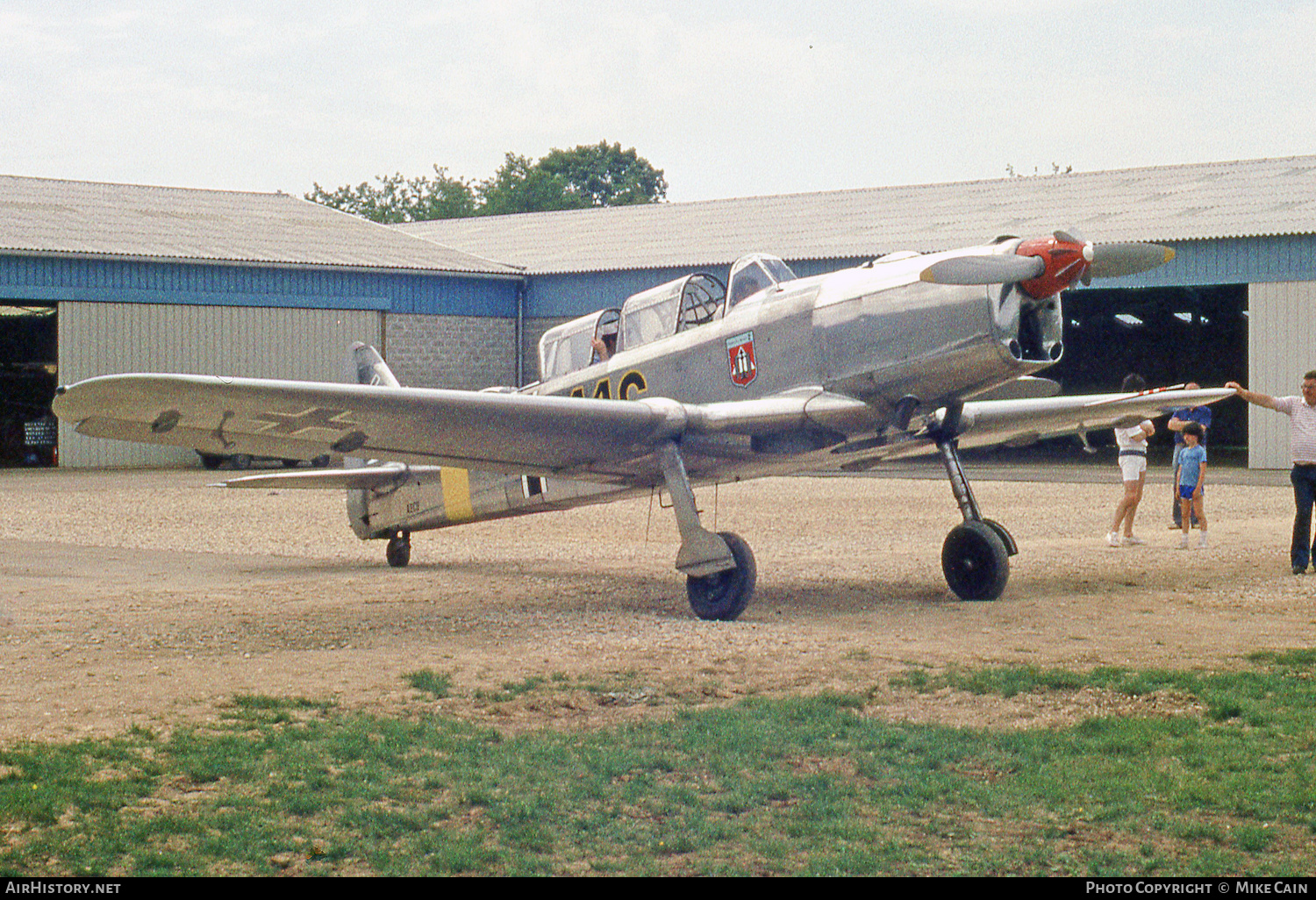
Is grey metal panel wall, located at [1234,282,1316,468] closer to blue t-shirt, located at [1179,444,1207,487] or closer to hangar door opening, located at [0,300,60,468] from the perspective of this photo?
blue t-shirt, located at [1179,444,1207,487]

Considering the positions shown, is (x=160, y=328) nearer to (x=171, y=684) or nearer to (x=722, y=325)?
(x=722, y=325)

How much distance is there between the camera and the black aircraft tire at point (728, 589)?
30.9 ft

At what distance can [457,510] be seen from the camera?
507 inches

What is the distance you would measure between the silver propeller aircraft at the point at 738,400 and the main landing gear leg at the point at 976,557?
0.05 feet

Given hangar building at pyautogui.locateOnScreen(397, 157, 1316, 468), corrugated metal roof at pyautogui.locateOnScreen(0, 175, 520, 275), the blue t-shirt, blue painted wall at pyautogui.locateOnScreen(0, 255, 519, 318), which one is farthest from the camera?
corrugated metal roof at pyautogui.locateOnScreen(0, 175, 520, 275)

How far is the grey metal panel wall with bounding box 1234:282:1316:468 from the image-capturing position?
2680cm

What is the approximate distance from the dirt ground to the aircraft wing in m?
1.24

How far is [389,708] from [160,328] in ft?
→ 89.6

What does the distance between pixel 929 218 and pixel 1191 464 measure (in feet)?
66.8

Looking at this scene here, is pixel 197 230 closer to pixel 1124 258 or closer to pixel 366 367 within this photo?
pixel 366 367

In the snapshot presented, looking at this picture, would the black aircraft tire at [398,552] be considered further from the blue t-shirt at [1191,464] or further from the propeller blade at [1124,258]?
the blue t-shirt at [1191,464]

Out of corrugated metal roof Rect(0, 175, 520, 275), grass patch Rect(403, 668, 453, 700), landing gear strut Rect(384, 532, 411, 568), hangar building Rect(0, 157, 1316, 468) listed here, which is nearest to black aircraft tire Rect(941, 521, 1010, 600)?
grass patch Rect(403, 668, 453, 700)

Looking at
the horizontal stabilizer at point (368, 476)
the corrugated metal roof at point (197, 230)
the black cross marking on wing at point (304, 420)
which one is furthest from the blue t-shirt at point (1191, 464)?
the corrugated metal roof at point (197, 230)

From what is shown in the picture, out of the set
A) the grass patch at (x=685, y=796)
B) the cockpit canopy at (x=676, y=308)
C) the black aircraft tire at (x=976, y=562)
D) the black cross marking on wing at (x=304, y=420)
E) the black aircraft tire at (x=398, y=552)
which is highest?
the cockpit canopy at (x=676, y=308)
